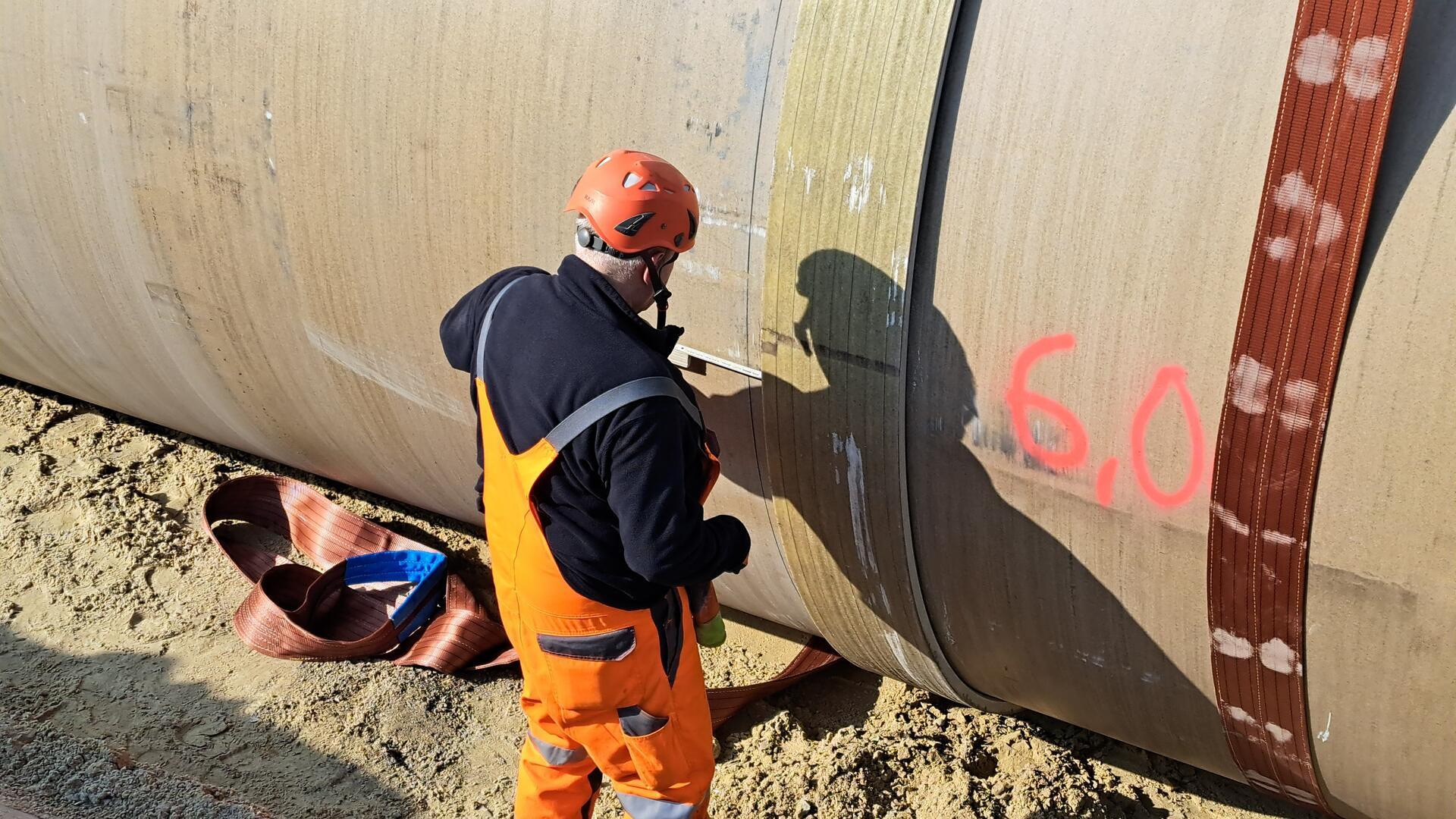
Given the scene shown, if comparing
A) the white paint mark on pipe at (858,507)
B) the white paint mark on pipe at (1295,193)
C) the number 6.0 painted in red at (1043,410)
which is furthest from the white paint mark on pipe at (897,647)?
the white paint mark on pipe at (1295,193)

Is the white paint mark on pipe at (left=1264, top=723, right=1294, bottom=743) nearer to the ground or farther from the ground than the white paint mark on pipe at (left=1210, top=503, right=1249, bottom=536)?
nearer to the ground

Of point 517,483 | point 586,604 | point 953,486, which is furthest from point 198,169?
point 953,486

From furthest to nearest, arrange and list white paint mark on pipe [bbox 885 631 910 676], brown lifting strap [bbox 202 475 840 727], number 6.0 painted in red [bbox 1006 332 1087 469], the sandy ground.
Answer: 1. brown lifting strap [bbox 202 475 840 727]
2. the sandy ground
3. white paint mark on pipe [bbox 885 631 910 676]
4. number 6.0 painted in red [bbox 1006 332 1087 469]

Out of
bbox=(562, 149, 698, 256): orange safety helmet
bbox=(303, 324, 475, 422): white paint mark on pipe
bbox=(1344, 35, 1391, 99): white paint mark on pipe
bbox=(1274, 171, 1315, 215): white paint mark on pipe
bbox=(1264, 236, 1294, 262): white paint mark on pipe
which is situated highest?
bbox=(1344, 35, 1391, 99): white paint mark on pipe

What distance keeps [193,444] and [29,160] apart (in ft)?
4.80

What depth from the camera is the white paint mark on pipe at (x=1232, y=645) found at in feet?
8.04

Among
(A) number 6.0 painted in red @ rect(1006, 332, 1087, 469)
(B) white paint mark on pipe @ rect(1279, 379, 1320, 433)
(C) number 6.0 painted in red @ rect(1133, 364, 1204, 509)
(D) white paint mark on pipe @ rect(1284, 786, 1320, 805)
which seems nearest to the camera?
(B) white paint mark on pipe @ rect(1279, 379, 1320, 433)

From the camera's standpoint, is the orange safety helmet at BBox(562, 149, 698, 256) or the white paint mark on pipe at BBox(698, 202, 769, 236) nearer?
the orange safety helmet at BBox(562, 149, 698, 256)

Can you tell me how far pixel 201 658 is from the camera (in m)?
3.95

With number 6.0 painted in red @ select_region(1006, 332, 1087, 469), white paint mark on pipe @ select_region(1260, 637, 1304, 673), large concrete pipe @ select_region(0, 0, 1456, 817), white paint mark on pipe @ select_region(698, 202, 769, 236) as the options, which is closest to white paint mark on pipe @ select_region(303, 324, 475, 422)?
large concrete pipe @ select_region(0, 0, 1456, 817)

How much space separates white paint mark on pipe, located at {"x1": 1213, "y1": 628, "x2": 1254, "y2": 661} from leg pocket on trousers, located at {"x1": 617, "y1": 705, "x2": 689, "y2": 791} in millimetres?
1193

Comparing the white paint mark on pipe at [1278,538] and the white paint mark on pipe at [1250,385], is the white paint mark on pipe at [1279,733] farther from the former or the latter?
the white paint mark on pipe at [1250,385]

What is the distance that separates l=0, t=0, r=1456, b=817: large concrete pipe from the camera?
2.15 meters

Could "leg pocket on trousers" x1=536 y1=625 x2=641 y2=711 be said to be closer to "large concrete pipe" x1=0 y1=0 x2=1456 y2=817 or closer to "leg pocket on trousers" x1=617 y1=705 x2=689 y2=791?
"leg pocket on trousers" x1=617 y1=705 x2=689 y2=791
